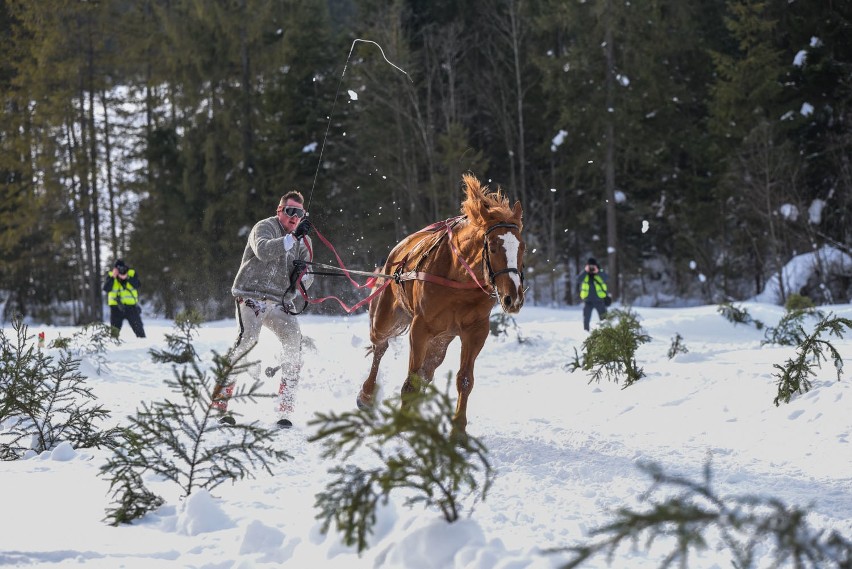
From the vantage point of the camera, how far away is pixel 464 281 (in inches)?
240

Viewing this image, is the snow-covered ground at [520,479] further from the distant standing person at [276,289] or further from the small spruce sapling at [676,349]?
the distant standing person at [276,289]

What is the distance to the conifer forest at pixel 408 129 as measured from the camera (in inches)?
974

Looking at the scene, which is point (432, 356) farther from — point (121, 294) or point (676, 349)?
point (121, 294)

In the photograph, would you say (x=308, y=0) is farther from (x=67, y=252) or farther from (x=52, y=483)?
(x=52, y=483)

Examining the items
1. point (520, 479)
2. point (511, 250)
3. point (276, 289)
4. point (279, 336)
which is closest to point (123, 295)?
point (279, 336)

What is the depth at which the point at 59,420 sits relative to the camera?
6.52 meters

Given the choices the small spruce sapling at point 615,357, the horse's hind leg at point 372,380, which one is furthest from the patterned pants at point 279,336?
the small spruce sapling at point 615,357

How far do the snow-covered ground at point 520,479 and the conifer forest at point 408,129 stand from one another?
51.0 ft

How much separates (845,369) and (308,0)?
2375 centimetres

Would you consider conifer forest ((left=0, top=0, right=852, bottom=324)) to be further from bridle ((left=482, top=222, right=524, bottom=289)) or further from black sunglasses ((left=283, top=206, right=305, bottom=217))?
bridle ((left=482, top=222, right=524, bottom=289))

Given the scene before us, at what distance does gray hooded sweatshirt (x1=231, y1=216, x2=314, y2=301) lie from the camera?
22.9ft

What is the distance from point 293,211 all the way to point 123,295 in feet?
33.2

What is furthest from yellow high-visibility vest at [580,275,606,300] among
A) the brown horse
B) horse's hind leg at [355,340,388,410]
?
the brown horse

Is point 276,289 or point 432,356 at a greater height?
point 276,289
